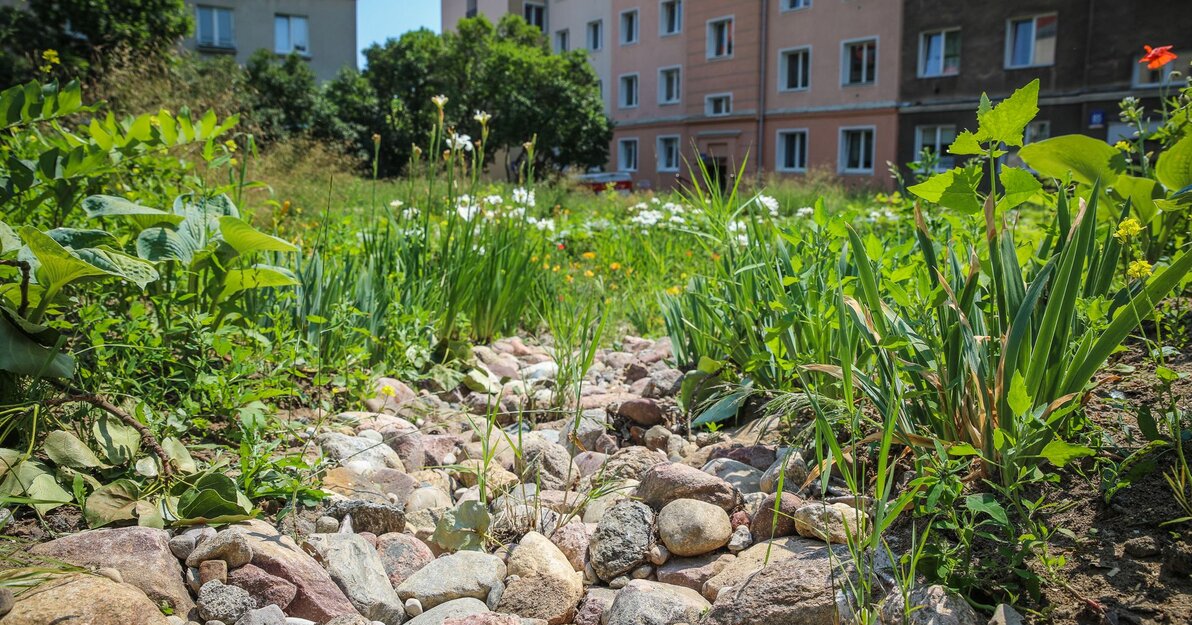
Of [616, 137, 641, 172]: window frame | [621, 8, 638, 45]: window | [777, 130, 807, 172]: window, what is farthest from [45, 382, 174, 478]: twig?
[621, 8, 638, 45]: window

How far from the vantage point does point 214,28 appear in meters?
29.1

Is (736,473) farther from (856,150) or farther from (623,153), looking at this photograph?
(623,153)

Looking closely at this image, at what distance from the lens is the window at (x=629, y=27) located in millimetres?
31938

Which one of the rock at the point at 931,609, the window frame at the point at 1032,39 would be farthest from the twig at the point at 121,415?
the window frame at the point at 1032,39

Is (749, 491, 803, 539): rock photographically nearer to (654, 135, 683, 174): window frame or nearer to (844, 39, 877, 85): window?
(844, 39, 877, 85): window

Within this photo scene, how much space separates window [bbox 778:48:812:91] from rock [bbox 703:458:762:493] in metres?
25.8

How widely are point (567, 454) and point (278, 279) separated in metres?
1.01

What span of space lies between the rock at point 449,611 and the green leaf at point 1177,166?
197cm

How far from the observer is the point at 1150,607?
4.91ft

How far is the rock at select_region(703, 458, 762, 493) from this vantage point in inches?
93.7

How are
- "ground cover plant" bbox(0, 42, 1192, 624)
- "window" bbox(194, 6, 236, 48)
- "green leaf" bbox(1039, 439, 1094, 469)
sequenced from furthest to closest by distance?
"window" bbox(194, 6, 236, 48)
"ground cover plant" bbox(0, 42, 1192, 624)
"green leaf" bbox(1039, 439, 1094, 469)

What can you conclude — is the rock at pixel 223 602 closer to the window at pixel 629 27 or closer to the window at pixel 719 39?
the window at pixel 719 39

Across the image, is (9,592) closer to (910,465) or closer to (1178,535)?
(910,465)

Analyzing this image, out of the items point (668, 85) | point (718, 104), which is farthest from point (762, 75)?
point (668, 85)
